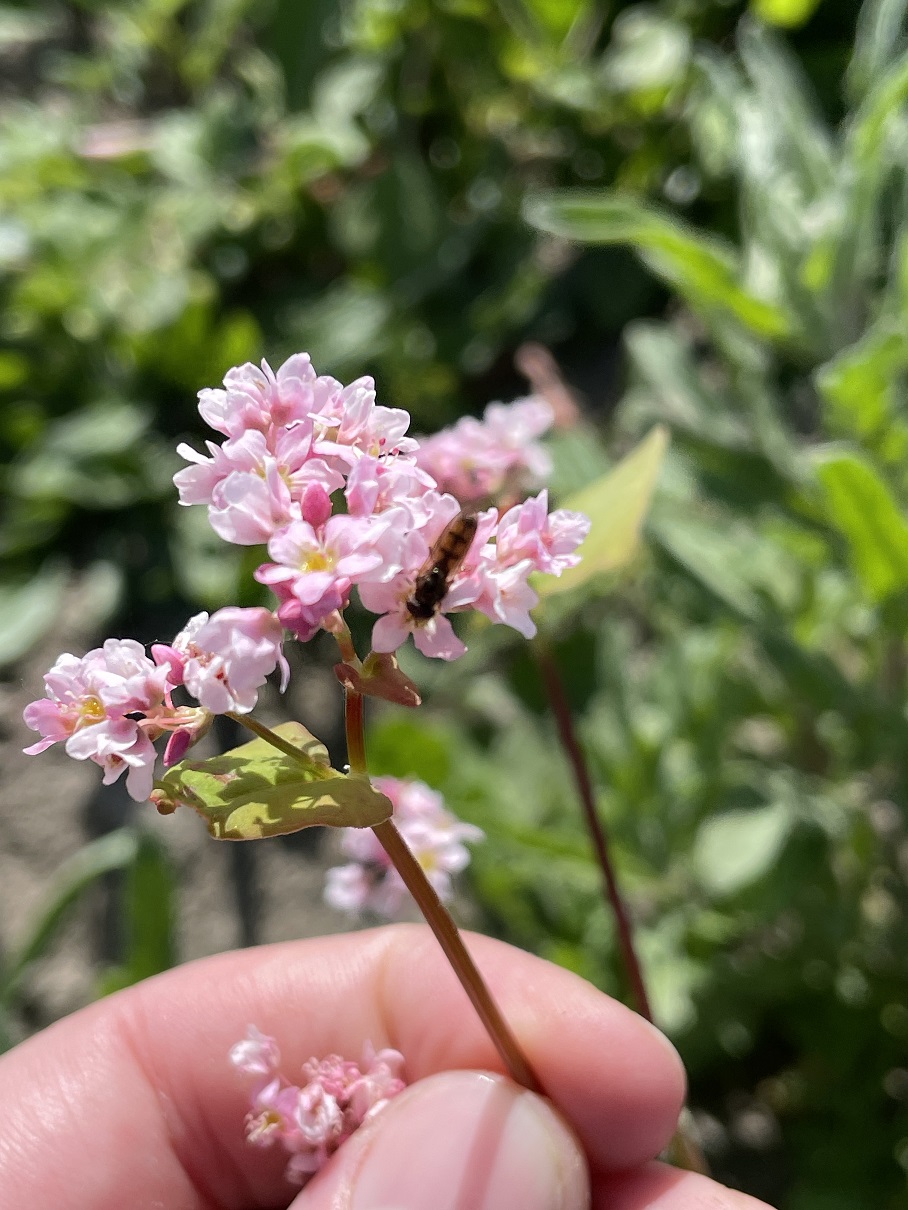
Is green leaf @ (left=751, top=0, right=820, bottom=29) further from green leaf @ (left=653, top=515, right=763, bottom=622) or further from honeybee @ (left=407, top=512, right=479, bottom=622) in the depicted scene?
honeybee @ (left=407, top=512, right=479, bottom=622)

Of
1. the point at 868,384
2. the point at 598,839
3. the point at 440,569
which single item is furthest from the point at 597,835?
the point at 868,384

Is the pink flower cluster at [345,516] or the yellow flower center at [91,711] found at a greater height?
the pink flower cluster at [345,516]

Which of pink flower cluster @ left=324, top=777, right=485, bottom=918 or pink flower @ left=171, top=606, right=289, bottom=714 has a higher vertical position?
pink flower @ left=171, top=606, right=289, bottom=714

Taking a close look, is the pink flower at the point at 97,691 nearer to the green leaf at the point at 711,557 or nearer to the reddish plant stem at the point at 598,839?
the reddish plant stem at the point at 598,839

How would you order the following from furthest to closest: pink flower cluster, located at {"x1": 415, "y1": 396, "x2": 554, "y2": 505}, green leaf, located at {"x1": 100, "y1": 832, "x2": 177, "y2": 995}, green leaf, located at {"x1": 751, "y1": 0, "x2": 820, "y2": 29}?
green leaf, located at {"x1": 751, "y1": 0, "x2": 820, "y2": 29} → green leaf, located at {"x1": 100, "y1": 832, "x2": 177, "y2": 995} → pink flower cluster, located at {"x1": 415, "y1": 396, "x2": 554, "y2": 505}

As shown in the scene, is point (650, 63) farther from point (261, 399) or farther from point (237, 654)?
point (237, 654)

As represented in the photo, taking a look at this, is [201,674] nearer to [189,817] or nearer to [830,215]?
[830,215]

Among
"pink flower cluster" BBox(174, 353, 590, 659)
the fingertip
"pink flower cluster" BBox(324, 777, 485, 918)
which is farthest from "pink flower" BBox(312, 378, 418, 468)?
the fingertip

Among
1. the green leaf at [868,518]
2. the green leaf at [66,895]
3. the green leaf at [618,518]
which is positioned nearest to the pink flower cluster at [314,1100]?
the green leaf at [618,518]
